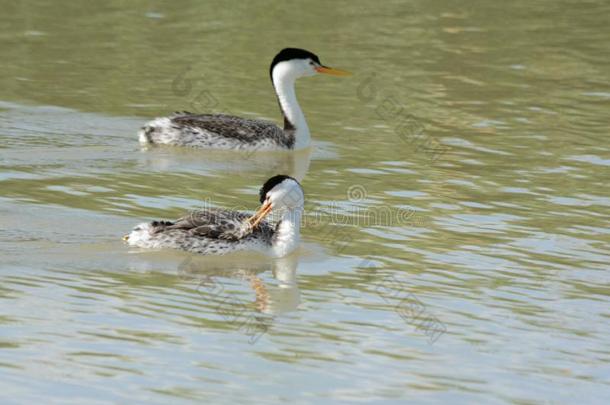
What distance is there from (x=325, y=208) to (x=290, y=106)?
424cm

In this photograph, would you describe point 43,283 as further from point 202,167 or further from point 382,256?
point 202,167

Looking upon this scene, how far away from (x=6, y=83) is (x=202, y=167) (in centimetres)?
514

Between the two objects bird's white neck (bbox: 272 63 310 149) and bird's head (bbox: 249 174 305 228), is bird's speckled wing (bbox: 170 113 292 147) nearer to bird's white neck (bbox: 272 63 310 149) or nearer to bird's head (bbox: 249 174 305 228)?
bird's white neck (bbox: 272 63 310 149)

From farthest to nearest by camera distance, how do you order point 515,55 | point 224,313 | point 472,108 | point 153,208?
point 515,55
point 472,108
point 153,208
point 224,313

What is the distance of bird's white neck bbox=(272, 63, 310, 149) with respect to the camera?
19453 mm

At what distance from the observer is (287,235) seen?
14.0 metres

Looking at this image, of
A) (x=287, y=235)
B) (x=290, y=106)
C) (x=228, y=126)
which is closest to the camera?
(x=287, y=235)

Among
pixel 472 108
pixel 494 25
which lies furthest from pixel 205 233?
pixel 494 25

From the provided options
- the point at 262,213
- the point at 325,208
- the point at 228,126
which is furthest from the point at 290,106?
the point at 262,213

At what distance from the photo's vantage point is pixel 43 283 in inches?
494

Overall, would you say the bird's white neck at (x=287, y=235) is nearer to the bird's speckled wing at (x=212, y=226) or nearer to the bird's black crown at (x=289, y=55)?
the bird's speckled wing at (x=212, y=226)

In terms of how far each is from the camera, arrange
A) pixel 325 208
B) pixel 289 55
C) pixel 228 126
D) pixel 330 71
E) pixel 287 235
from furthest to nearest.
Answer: pixel 330 71 → pixel 289 55 → pixel 228 126 → pixel 325 208 → pixel 287 235

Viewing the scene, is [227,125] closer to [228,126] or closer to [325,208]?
[228,126]

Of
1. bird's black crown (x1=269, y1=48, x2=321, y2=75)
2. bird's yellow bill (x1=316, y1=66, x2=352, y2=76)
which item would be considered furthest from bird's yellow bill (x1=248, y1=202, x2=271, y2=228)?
bird's yellow bill (x1=316, y1=66, x2=352, y2=76)
